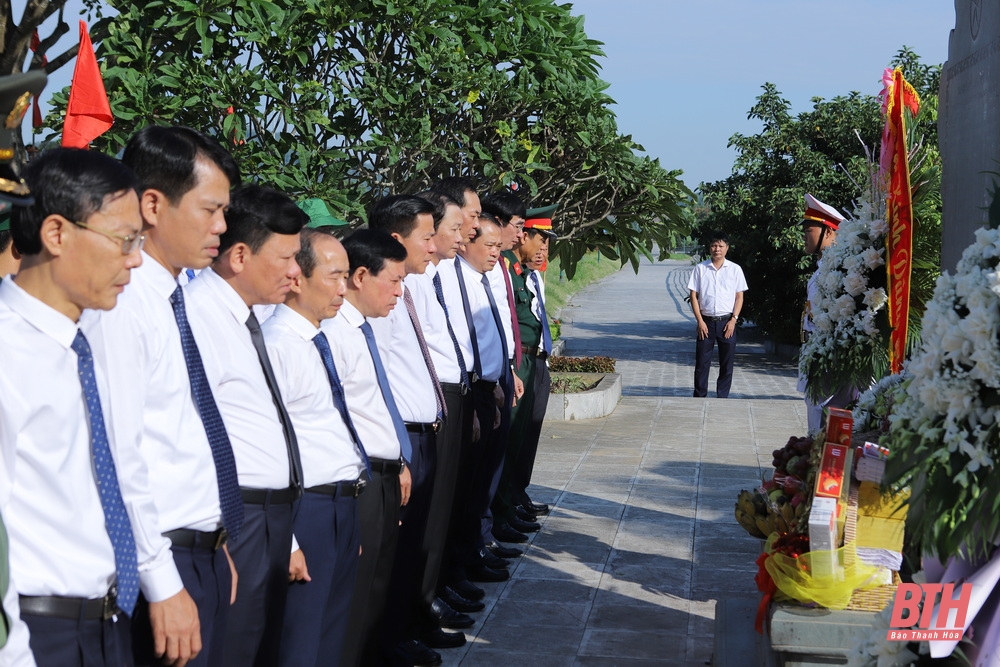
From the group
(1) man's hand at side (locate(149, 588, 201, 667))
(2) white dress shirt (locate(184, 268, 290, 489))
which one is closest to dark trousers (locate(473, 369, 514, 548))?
(2) white dress shirt (locate(184, 268, 290, 489))

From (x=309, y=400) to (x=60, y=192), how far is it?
50.9 inches

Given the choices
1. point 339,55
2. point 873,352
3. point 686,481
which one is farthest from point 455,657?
point 339,55

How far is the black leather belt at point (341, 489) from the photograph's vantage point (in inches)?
137

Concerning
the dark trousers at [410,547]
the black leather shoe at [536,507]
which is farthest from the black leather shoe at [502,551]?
the dark trousers at [410,547]

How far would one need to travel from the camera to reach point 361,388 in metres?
3.91

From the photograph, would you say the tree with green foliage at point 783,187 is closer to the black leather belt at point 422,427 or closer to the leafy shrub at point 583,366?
the leafy shrub at point 583,366

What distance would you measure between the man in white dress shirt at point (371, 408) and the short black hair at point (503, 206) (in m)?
2.53

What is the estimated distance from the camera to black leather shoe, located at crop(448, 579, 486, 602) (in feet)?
18.5

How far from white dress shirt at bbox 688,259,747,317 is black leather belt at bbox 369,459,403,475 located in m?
9.17

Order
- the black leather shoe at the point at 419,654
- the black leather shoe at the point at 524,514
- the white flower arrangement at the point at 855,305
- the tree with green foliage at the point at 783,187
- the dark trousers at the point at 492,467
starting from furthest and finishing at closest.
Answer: the tree with green foliage at the point at 783,187 → the black leather shoe at the point at 524,514 → the dark trousers at the point at 492,467 → the white flower arrangement at the point at 855,305 → the black leather shoe at the point at 419,654

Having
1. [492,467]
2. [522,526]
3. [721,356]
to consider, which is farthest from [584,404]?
[492,467]

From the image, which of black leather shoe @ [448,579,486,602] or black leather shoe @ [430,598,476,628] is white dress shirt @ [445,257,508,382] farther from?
black leather shoe @ [430,598,476,628]

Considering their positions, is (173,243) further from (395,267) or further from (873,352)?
(873,352)

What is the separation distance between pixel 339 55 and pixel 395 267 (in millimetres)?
4402
